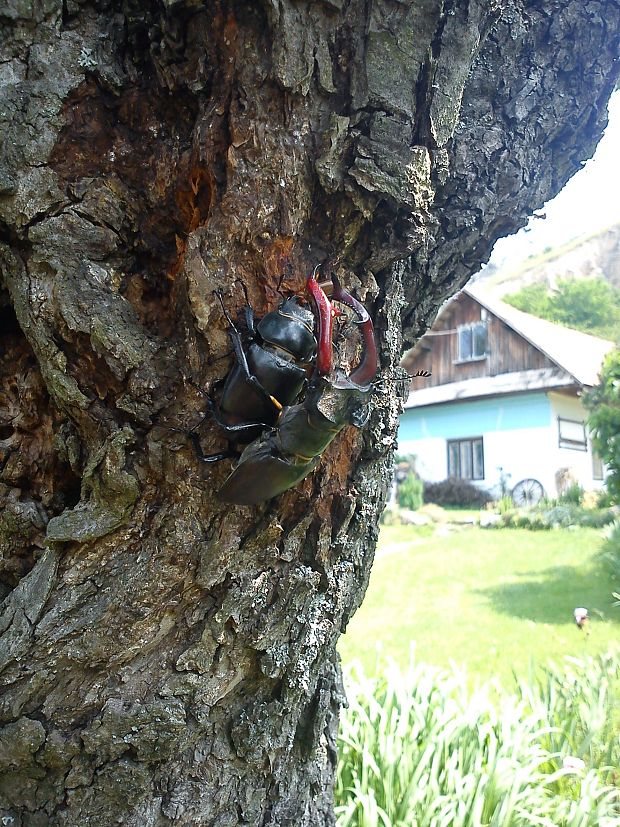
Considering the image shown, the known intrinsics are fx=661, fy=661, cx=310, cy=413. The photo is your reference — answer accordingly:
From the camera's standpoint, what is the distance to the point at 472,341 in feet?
65.9

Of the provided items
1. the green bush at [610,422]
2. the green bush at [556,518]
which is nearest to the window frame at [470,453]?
the green bush at [556,518]

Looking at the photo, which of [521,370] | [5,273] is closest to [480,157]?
[5,273]

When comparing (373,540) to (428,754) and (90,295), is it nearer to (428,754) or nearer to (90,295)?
(90,295)

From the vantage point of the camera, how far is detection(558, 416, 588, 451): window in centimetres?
1747

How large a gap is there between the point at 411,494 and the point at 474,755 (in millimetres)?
14295

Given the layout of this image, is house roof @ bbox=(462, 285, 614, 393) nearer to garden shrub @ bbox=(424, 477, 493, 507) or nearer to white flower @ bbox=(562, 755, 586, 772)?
garden shrub @ bbox=(424, 477, 493, 507)

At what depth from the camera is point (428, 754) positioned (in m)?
3.27

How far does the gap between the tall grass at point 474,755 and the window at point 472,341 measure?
638 inches

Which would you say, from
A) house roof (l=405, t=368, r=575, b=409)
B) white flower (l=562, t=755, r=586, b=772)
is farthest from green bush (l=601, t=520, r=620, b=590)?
house roof (l=405, t=368, r=575, b=409)

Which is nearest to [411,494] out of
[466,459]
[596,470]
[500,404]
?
[466,459]

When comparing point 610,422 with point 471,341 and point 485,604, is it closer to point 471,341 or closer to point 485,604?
point 485,604

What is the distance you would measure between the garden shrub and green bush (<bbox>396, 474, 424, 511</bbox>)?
3.53ft

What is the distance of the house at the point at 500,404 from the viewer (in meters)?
17.4

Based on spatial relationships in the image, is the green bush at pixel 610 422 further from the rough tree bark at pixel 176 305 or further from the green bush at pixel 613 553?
Result: the rough tree bark at pixel 176 305
